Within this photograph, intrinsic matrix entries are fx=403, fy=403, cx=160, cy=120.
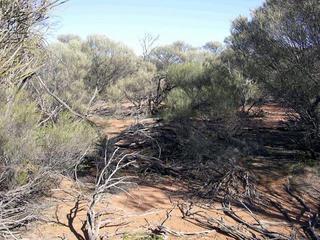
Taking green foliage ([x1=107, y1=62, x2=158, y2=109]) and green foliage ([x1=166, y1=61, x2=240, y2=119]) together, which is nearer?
green foliage ([x1=166, y1=61, x2=240, y2=119])

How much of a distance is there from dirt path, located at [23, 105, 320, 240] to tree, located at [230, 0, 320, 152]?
5.55 feet

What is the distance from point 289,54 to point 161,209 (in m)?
5.78

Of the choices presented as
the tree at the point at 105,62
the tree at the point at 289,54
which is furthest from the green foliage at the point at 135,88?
the tree at the point at 289,54

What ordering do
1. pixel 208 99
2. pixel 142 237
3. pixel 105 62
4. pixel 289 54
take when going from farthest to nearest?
pixel 105 62
pixel 208 99
pixel 289 54
pixel 142 237

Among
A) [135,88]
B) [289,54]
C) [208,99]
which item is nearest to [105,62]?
[135,88]

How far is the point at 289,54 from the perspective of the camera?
11.0m

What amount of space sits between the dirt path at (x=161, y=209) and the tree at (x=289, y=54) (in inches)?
66.6

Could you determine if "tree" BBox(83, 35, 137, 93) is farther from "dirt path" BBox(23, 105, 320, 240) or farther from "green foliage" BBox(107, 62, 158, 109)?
"dirt path" BBox(23, 105, 320, 240)

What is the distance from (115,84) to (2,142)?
15827 mm

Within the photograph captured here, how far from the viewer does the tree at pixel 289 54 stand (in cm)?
1037

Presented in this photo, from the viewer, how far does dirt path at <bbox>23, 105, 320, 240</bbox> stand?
22.2 ft

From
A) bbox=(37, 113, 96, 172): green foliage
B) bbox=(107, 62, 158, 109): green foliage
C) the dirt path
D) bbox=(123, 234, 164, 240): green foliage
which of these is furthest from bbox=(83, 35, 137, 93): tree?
bbox=(123, 234, 164, 240): green foliage

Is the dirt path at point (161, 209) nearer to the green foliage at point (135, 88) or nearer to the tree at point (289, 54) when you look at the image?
the tree at point (289, 54)

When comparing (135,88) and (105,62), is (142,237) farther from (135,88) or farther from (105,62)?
(105,62)
